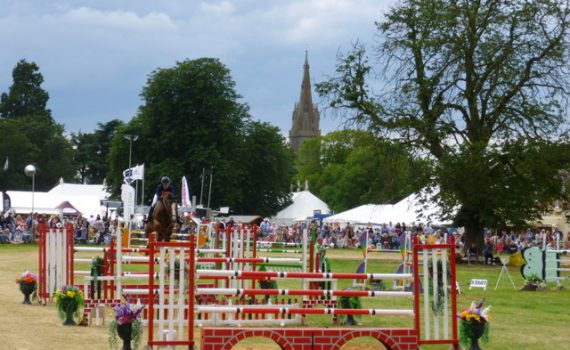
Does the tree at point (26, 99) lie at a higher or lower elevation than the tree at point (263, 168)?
higher

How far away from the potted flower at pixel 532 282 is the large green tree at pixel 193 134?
175 feet

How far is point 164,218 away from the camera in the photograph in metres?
26.5

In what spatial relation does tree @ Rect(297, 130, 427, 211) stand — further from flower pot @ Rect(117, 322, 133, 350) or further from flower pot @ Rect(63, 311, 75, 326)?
flower pot @ Rect(117, 322, 133, 350)

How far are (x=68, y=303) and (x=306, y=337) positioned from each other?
231 inches

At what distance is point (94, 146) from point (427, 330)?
127 meters

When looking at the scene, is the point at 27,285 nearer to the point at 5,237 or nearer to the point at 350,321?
the point at 350,321

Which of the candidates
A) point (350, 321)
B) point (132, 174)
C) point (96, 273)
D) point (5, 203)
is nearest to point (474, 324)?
point (350, 321)

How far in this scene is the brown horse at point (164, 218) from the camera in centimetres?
2636

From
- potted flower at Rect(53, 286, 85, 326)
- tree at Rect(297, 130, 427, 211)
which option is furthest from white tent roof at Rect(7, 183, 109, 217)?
potted flower at Rect(53, 286, 85, 326)

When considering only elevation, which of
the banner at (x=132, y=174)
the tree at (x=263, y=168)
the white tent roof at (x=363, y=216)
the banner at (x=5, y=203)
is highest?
the tree at (x=263, y=168)

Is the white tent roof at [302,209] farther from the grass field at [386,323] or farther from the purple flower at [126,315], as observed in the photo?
the purple flower at [126,315]

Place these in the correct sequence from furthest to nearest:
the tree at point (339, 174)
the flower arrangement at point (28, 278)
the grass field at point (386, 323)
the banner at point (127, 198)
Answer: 1. the tree at point (339, 174)
2. the banner at point (127, 198)
3. the flower arrangement at point (28, 278)
4. the grass field at point (386, 323)

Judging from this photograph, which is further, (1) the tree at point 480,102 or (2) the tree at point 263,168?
(2) the tree at point 263,168

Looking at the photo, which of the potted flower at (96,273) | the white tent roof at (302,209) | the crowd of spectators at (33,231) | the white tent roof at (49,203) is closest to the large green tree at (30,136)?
the white tent roof at (302,209)
